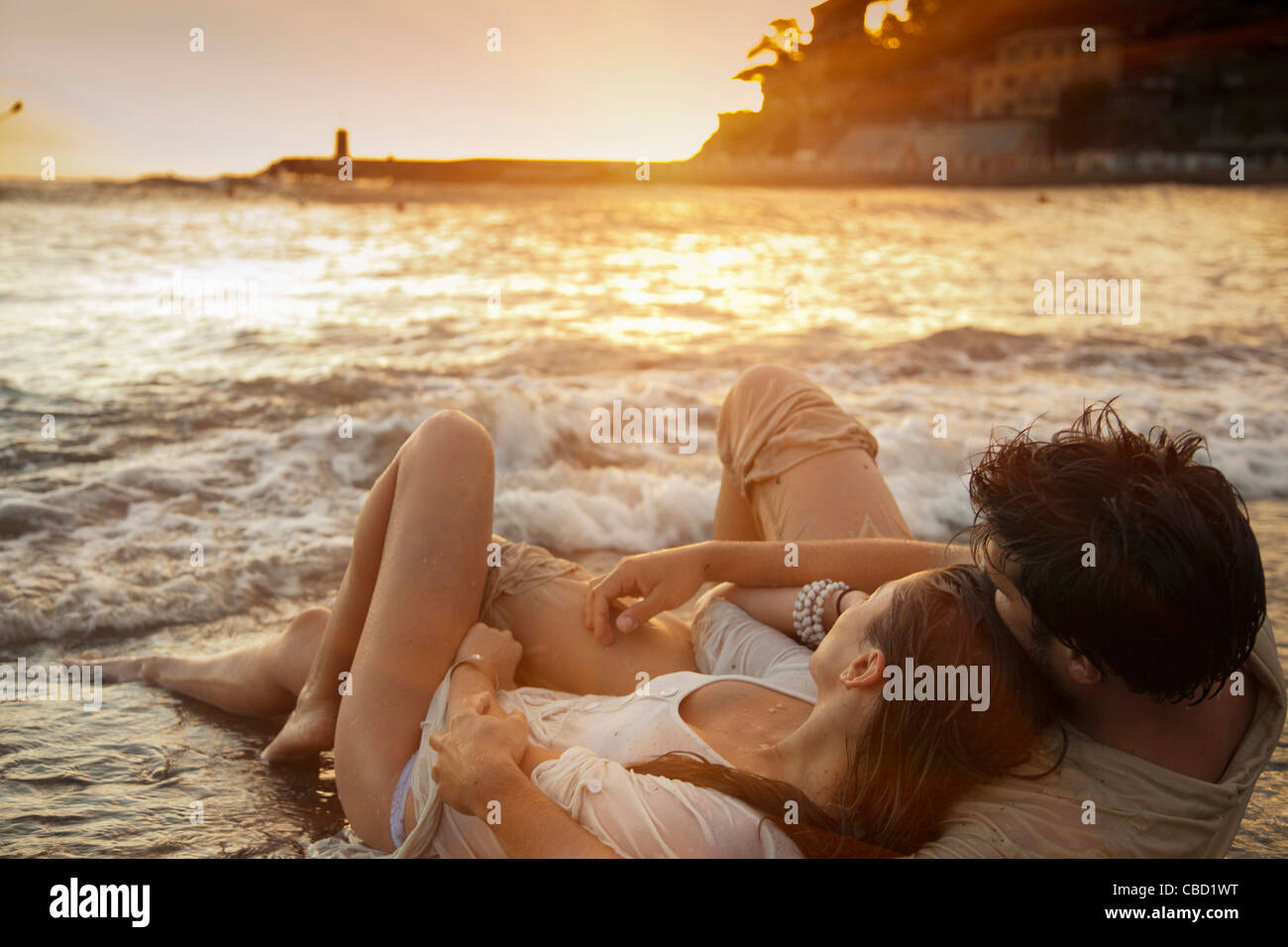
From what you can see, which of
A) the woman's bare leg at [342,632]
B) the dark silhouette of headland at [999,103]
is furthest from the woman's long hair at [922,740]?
the dark silhouette of headland at [999,103]

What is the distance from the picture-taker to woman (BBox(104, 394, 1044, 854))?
1.40 metres

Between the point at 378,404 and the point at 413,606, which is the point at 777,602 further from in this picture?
the point at 378,404

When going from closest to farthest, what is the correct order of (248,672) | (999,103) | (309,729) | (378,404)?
(309,729) < (248,672) < (378,404) < (999,103)

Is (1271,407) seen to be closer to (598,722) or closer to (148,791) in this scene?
(598,722)

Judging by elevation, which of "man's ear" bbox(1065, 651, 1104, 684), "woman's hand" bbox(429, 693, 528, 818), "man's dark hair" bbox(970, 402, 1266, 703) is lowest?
"woman's hand" bbox(429, 693, 528, 818)

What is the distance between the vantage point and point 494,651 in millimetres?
1842

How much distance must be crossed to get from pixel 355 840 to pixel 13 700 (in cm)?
119

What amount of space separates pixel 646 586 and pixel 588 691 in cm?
26

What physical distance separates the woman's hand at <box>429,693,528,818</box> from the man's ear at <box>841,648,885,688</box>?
1.63 feet

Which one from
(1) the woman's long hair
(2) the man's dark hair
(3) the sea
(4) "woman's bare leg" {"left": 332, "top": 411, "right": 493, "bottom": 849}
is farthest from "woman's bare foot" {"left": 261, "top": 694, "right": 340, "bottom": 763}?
(2) the man's dark hair

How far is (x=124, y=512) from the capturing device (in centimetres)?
387

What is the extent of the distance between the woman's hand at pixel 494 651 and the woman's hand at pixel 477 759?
0.26m

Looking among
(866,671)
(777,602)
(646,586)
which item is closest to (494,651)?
(646,586)

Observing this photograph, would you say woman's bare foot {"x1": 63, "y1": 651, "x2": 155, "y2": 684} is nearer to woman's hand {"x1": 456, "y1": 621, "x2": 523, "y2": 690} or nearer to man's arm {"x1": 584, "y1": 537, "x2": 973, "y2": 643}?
woman's hand {"x1": 456, "y1": 621, "x2": 523, "y2": 690}
